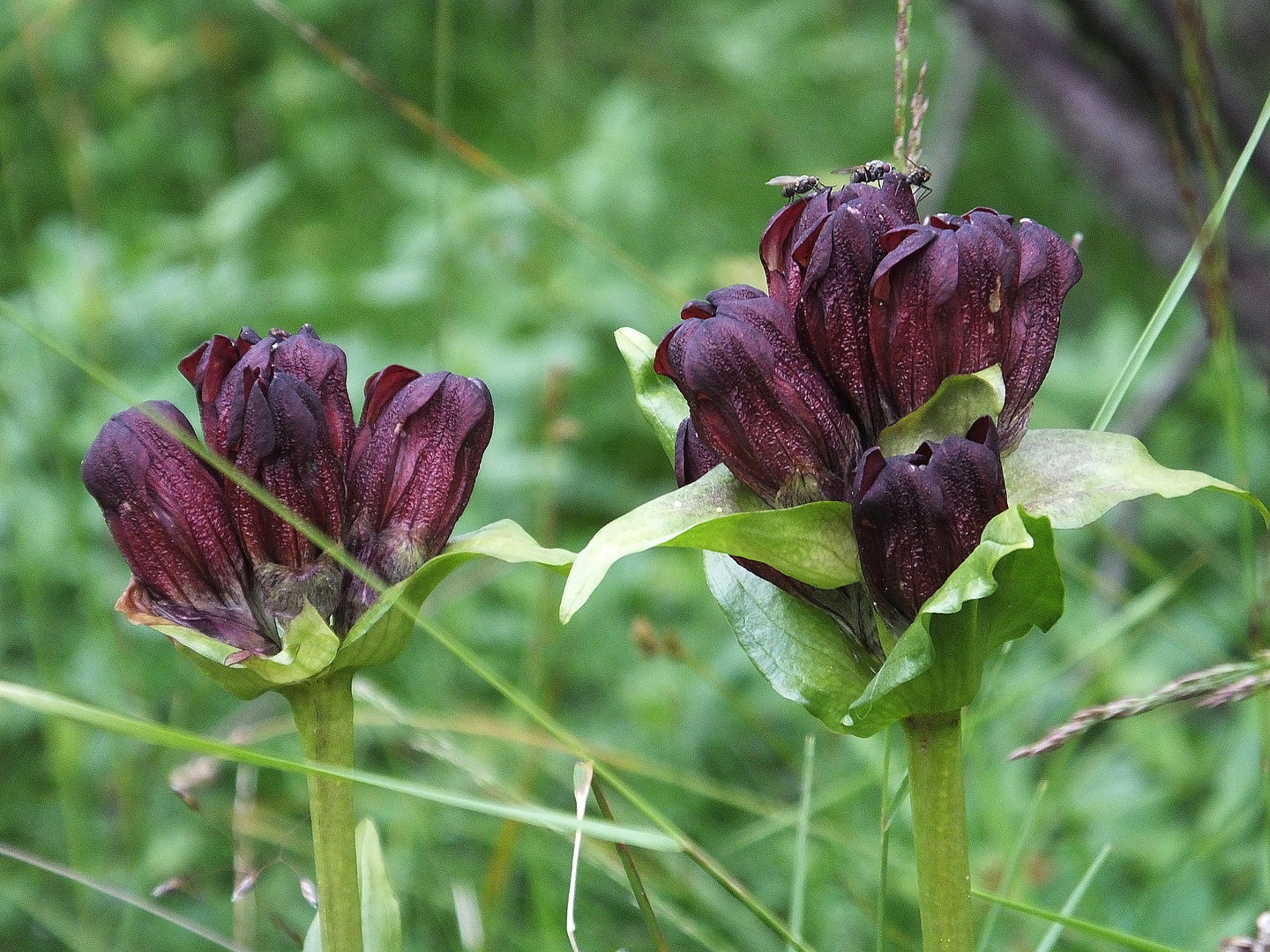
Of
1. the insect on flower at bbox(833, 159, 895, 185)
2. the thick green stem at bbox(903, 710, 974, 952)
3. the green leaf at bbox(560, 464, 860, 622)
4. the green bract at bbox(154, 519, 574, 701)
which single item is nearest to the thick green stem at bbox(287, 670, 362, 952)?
the green bract at bbox(154, 519, 574, 701)

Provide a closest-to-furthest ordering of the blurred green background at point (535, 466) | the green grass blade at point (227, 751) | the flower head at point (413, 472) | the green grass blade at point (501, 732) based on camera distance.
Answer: the green grass blade at point (227, 751)
the flower head at point (413, 472)
the green grass blade at point (501, 732)
the blurred green background at point (535, 466)

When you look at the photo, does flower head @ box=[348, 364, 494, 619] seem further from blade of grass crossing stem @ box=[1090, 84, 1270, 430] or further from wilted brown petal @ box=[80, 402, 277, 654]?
blade of grass crossing stem @ box=[1090, 84, 1270, 430]

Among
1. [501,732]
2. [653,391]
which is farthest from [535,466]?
[653,391]

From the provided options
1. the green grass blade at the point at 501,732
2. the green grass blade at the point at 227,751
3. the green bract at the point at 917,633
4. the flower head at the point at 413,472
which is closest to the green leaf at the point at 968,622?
the green bract at the point at 917,633

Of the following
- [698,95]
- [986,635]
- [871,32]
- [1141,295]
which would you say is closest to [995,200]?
[1141,295]

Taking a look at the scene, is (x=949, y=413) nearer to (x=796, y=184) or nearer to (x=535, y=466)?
(x=796, y=184)

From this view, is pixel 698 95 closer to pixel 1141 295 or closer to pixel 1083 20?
pixel 1141 295

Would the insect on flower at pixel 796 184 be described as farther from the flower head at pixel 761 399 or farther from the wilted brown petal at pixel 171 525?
the wilted brown petal at pixel 171 525
